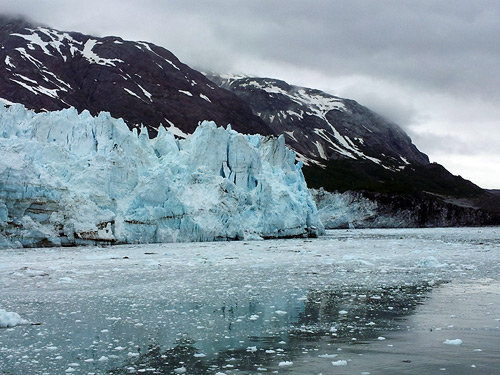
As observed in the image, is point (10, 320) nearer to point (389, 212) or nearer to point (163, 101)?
point (389, 212)

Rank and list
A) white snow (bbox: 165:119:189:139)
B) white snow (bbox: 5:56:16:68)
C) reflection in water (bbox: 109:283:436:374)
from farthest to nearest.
→ white snow (bbox: 5:56:16:68)
white snow (bbox: 165:119:189:139)
reflection in water (bbox: 109:283:436:374)

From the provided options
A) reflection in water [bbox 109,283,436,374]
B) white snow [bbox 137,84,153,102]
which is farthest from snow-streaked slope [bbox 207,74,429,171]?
reflection in water [bbox 109,283,436,374]

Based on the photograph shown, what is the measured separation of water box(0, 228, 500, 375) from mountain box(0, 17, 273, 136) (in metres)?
94.3

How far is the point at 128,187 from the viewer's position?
107 ft

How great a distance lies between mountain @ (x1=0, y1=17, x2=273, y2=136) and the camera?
Result: 112 meters

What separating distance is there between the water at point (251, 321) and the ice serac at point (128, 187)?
1165 centimetres

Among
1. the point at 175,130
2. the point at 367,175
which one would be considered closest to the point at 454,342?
the point at 175,130

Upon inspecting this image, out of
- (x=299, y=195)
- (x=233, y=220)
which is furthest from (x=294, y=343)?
(x=299, y=195)

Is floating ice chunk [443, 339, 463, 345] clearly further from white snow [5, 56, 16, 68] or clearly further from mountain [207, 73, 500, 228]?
white snow [5, 56, 16, 68]

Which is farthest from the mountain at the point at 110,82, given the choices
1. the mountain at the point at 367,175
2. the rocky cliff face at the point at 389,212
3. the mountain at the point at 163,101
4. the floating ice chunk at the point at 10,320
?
the floating ice chunk at the point at 10,320

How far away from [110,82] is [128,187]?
102 meters

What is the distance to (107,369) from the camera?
6.28 meters

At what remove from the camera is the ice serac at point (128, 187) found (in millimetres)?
28094

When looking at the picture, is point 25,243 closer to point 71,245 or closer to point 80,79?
point 71,245
